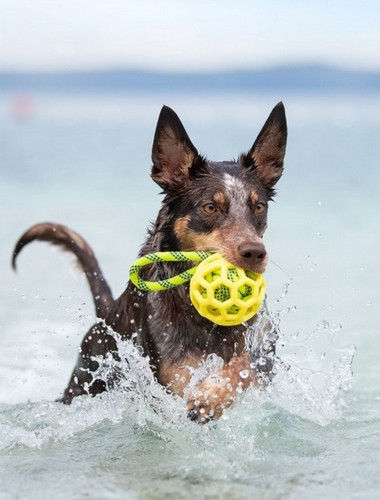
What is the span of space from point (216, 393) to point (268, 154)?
150cm

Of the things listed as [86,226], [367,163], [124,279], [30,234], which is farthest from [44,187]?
[30,234]

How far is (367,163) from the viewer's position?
25547 millimetres

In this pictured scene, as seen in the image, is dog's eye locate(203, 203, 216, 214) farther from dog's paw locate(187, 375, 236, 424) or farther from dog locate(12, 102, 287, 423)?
dog's paw locate(187, 375, 236, 424)

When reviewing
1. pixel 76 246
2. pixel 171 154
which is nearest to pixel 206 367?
pixel 171 154

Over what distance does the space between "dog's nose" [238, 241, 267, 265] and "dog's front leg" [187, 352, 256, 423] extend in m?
0.65

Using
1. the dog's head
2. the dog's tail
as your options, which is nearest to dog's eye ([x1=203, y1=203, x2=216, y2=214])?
the dog's head

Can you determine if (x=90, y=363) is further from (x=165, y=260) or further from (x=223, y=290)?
(x=223, y=290)

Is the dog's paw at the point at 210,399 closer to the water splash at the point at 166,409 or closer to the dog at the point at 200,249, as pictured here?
the dog at the point at 200,249

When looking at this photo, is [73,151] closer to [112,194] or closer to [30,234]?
[112,194]

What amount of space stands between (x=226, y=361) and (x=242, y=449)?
0.52m

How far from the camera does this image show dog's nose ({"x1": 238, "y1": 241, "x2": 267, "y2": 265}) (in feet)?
18.9

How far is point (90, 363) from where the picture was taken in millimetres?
7059

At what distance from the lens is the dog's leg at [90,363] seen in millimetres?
6945

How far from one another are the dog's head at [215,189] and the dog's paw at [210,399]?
63 cm
